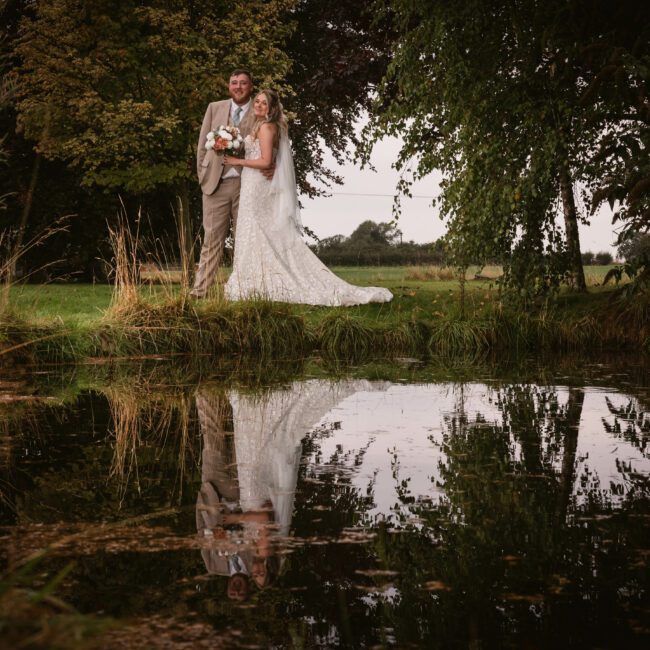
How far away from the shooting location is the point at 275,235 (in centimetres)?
1255

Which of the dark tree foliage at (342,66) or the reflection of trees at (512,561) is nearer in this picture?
the reflection of trees at (512,561)

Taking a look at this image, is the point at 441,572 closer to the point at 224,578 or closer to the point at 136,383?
the point at 224,578

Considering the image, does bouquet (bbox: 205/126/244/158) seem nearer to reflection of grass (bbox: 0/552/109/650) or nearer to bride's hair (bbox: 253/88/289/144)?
bride's hair (bbox: 253/88/289/144)

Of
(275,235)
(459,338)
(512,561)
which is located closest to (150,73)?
(275,235)

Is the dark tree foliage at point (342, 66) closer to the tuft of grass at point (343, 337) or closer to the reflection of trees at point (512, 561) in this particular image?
the tuft of grass at point (343, 337)

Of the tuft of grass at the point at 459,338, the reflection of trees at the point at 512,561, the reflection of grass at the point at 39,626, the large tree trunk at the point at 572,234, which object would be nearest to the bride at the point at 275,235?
the tuft of grass at the point at 459,338

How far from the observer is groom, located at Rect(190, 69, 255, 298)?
39.9 feet

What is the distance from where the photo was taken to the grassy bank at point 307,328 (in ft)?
32.6

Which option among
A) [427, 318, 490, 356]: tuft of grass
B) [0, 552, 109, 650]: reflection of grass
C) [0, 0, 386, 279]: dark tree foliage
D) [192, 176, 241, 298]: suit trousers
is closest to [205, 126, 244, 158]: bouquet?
[192, 176, 241, 298]: suit trousers

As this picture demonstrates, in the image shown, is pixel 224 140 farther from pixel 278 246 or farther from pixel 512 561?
pixel 512 561

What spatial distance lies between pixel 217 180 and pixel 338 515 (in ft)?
29.5

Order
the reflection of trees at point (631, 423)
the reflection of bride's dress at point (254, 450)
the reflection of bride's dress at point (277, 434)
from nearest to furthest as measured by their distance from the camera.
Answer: the reflection of bride's dress at point (254, 450), the reflection of bride's dress at point (277, 434), the reflection of trees at point (631, 423)

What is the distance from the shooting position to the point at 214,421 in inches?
243

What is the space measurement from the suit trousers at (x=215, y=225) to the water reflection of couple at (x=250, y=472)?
4.80 meters
